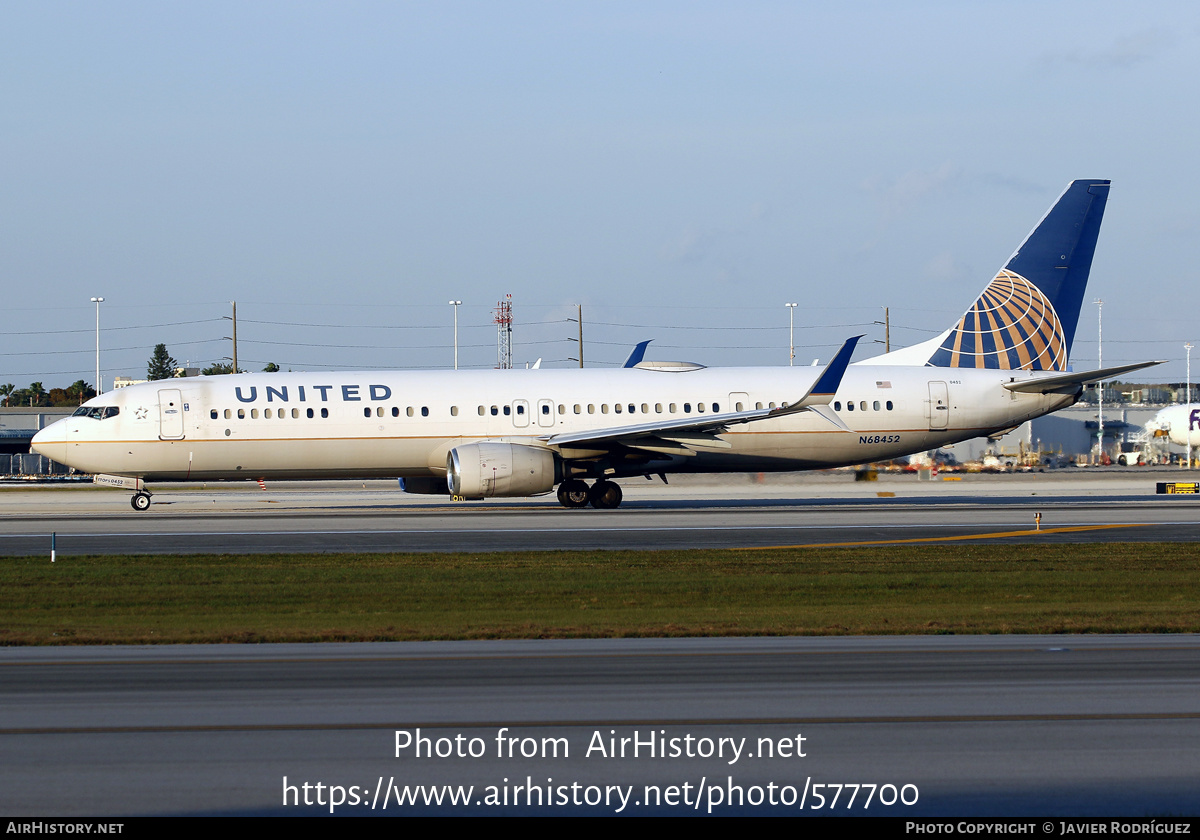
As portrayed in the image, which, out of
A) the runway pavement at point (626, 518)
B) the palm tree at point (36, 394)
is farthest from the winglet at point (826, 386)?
the palm tree at point (36, 394)

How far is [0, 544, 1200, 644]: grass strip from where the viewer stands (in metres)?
13.1

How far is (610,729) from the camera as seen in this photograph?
8188 mm

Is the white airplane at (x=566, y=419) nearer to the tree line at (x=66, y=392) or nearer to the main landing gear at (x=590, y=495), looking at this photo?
the main landing gear at (x=590, y=495)

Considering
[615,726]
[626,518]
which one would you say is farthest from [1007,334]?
[615,726]

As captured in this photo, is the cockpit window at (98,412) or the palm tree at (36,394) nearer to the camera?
the cockpit window at (98,412)

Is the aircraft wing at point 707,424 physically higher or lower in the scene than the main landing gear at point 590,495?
higher

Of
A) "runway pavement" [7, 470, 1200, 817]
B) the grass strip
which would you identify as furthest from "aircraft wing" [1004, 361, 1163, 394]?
"runway pavement" [7, 470, 1200, 817]

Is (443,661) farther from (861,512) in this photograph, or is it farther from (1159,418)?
(1159,418)

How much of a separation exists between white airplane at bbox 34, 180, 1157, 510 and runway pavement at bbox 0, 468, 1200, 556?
134 centimetres

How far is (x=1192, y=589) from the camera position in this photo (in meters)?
16.5

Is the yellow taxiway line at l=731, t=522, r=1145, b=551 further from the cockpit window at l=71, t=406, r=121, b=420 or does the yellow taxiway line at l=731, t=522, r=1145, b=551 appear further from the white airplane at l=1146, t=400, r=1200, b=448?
the white airplane at l=1146, t=400, r=1200, b=448

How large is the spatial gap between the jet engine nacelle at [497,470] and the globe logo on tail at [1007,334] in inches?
544

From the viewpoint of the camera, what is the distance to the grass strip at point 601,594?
1309cm

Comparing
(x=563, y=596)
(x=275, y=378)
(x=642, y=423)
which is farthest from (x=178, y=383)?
(x=563, y=596)
